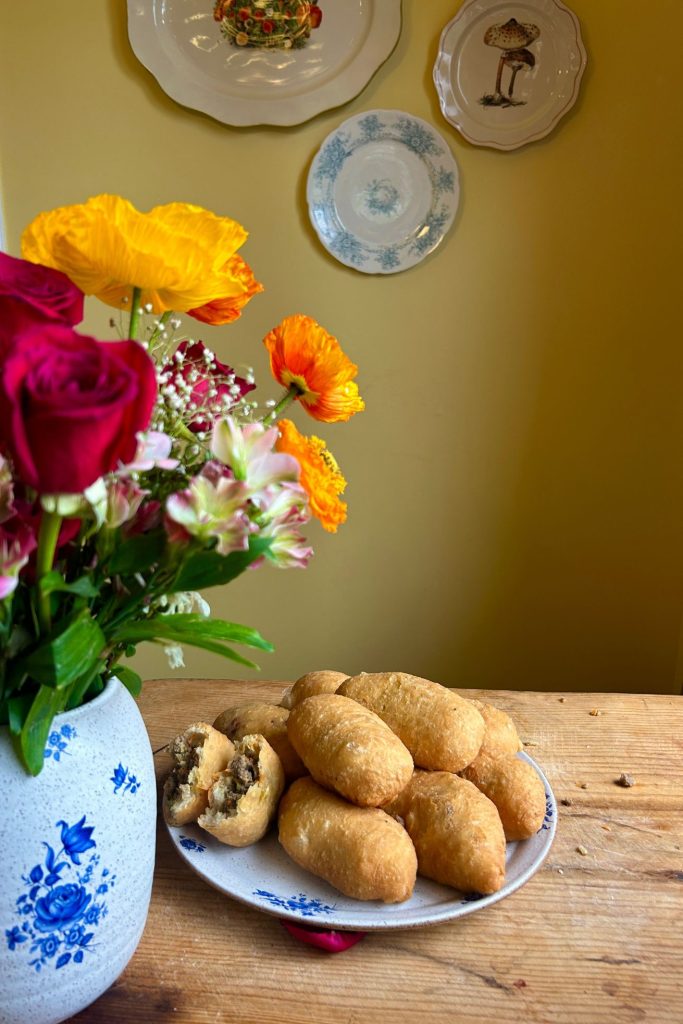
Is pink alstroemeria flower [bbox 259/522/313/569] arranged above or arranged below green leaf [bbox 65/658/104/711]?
above

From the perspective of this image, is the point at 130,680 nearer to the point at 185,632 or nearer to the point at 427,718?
the point at 185,632

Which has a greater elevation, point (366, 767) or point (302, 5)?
point (302, 5)

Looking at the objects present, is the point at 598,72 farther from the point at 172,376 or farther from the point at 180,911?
the point at 180,911

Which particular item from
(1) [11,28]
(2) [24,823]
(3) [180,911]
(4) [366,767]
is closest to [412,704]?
(4) [366,767]

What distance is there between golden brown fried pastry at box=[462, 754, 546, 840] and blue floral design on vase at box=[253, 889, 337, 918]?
18 cm

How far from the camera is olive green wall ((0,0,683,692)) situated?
5.12 ft

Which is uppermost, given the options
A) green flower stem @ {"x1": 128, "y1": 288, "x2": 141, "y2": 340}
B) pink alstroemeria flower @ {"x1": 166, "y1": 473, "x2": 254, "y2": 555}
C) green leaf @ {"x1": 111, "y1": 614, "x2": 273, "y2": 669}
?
green flower stem @ {"x1": 128, "y1": 288, "x2": 141, "y2": 340}

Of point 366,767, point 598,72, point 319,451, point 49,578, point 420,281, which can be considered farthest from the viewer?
point 420,281

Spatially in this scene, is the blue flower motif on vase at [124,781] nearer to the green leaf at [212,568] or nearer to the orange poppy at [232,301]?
the green leaf at [212,568]

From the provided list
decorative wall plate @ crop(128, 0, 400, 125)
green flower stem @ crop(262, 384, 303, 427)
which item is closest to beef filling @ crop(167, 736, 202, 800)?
green flower stem @ crop(262, 384, 303, 427)

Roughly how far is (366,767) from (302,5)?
1.46 m

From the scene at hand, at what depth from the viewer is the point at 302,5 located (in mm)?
1531

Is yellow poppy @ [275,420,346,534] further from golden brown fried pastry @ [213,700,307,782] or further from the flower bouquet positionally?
golden brown fried pastry @ [213,700,307,782]

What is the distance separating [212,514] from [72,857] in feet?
0.75
